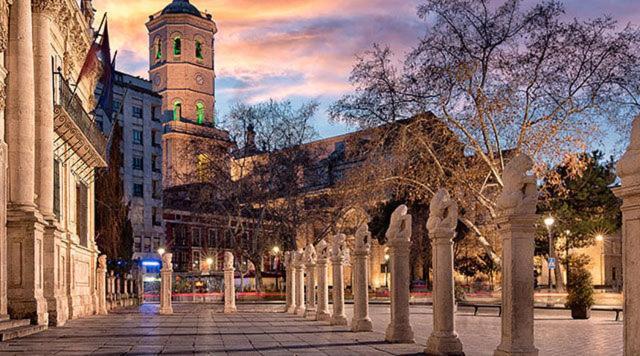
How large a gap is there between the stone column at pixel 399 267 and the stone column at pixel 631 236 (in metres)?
9.18

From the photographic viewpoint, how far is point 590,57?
28.0m

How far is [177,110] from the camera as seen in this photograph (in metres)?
105

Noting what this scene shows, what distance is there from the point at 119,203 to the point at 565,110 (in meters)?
29.1

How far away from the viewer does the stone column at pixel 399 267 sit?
16.2m

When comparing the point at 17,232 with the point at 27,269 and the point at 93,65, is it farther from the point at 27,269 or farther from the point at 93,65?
the point at 93,65

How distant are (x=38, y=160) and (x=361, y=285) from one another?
916 cm

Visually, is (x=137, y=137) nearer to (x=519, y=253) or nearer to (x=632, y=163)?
(x=519, y=253)

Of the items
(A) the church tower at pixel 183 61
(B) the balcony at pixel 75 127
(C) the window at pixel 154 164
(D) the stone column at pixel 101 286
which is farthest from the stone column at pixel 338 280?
(A) the church tower at pixel 183 61

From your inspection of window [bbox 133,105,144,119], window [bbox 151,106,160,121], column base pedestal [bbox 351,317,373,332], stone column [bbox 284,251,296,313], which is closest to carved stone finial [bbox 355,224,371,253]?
column base pedestal [bbox 351,317,373,332]

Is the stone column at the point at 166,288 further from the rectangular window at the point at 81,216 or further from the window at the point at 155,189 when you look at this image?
the window at the point at 155,189

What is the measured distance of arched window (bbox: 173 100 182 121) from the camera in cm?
10469

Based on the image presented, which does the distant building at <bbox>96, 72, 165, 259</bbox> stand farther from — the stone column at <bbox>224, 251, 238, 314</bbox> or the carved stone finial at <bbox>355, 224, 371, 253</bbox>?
the carved stone finial at <bbox>355, 224, 371, 253</bbox>

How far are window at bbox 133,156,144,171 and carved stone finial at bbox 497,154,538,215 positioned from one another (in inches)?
2842

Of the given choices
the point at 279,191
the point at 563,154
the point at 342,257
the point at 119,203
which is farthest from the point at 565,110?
the point at 119,203
